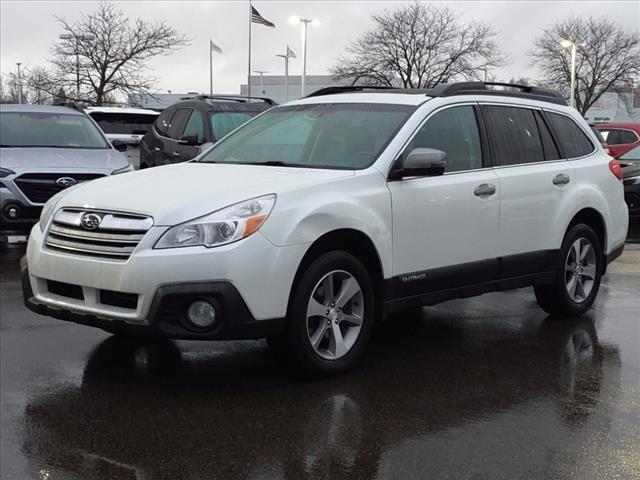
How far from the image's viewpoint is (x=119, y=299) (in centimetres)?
448

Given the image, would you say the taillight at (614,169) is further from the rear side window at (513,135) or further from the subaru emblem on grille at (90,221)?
the subaru emblem on grille at (90,221)

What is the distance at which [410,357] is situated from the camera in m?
5.46

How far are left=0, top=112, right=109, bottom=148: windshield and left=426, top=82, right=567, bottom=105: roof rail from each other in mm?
6232

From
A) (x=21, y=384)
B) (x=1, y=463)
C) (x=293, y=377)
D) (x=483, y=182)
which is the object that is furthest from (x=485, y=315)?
(x=1, y=463)

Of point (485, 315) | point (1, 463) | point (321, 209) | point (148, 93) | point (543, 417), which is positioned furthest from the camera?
point (148, 93)

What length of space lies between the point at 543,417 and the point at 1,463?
266 centimetres

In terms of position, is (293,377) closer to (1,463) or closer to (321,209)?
(321,209)

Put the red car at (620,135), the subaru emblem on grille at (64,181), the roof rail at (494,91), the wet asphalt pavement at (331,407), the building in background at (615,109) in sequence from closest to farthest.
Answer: the wet asphalt pavement at (331,407), the roof rail at (494,91), the subaru emblem on grille at (64,181), the red car at (620,135), the building in background at (615,109)

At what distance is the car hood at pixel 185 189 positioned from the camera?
445 cm

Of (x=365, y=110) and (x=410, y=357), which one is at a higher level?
(x=365, y=110)

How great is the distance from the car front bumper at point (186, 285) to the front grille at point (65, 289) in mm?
50

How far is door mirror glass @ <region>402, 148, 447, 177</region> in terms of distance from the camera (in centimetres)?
511

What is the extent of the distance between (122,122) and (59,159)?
25.7 feet

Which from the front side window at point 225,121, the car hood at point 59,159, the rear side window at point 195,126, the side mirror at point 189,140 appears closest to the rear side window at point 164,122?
the rear side window at point 195,126
